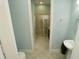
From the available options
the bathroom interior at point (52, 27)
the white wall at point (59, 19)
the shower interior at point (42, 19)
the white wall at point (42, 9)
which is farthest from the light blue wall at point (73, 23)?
the white wall at point (42, 9)

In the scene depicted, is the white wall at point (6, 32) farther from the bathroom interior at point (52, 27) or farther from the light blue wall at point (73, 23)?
the light blue wall at point (73, 23)

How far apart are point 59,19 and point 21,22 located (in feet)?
3.88

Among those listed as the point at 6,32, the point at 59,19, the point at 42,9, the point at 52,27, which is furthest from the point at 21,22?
the point at 42,9

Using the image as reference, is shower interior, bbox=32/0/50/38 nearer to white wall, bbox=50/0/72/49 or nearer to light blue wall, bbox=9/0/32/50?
light blue wall, bbox=9/0/32/50

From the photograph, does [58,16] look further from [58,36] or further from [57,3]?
[58,36]

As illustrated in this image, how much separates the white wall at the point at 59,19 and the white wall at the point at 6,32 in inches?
65.2

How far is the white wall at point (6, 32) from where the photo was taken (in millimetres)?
1219

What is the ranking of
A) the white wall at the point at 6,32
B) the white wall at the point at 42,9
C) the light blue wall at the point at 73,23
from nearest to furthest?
the white wall at the point at 6,32 < the light blue wall at the point at 73,23 < the white wall at the point at 42,9

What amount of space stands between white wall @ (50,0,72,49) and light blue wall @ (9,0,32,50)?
0.79 meters

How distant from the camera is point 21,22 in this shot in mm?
2826

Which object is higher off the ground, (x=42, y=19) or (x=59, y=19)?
(x=59, y=19)

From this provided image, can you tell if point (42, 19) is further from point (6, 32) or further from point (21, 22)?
point (6, 32)

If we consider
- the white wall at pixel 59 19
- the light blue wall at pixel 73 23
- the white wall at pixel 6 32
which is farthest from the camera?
the white wall at pixel 59 19

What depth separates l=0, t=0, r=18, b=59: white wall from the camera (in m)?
1.22
